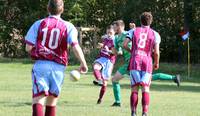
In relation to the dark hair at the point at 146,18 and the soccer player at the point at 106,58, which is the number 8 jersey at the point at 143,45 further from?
the soccer player at the point at 106,58

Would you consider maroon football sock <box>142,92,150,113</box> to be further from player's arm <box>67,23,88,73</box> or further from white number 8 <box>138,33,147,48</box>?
player's arm <box>67,23,88,73</box>

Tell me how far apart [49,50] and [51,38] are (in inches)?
6.9

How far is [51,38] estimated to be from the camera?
30.7ft

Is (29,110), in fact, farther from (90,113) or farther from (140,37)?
(140,37)

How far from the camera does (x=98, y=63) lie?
16531 mm

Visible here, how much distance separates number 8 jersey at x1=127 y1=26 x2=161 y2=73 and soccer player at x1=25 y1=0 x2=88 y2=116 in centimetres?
305

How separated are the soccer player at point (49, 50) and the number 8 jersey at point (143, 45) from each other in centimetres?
305

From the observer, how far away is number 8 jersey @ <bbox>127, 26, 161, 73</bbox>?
483 inches

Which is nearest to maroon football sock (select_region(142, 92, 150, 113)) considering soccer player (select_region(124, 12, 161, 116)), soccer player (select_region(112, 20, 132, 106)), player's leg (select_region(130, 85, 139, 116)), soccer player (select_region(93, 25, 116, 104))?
soccer player (select_region(124, 12, 161, 116))

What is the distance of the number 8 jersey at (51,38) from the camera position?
30.6 ft

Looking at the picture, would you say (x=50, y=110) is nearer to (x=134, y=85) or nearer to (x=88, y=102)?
(x=134, y=85)

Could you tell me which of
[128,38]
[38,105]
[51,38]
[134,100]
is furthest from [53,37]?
[134,100]

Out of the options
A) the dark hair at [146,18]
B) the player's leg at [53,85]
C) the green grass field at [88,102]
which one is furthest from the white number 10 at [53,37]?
the green grass field at [88,102]

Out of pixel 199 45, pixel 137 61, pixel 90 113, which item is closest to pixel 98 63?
pixel 90 113
